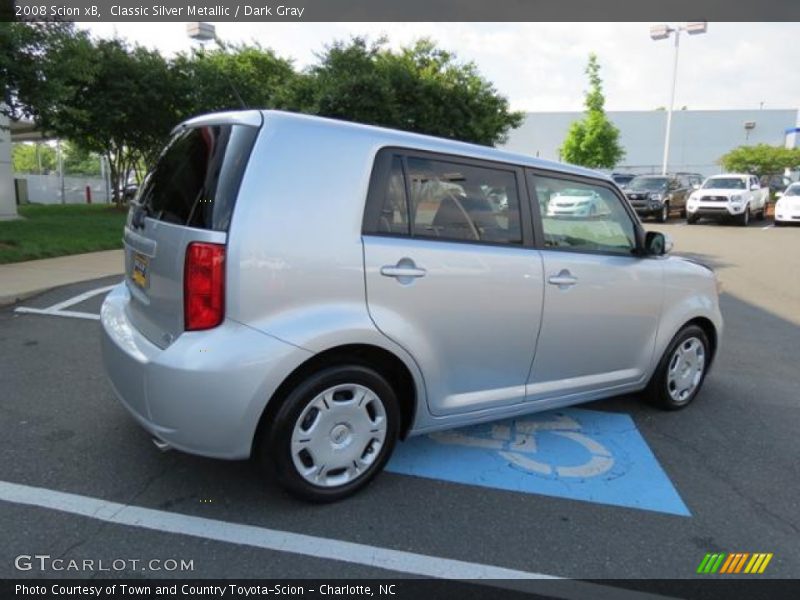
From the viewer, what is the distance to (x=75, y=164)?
244ft

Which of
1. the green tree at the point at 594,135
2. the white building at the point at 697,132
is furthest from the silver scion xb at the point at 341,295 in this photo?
the white building at the point at 697,132

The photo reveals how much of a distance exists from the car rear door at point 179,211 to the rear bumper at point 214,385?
0.17m

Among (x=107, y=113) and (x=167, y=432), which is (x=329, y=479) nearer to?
(x=167, y=432)

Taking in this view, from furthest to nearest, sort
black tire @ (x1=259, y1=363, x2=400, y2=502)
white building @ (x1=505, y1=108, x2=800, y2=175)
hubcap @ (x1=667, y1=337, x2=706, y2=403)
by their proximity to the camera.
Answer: white building @ (x1=505, y1=108, x2=800, y2=175)
hubcap @ (x1=667, y1=337, x2=706, y2=403)
black tire @ (x1=259, y1=363, x2=400, y2=502)

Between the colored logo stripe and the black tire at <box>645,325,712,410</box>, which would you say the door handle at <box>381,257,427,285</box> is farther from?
the black tire at <box>645,325,712,410</box>

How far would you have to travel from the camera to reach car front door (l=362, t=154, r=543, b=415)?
9.56 ft

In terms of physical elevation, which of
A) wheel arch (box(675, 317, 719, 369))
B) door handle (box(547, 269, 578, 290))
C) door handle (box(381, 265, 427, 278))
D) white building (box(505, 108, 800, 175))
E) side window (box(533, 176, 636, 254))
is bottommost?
wheel arch (box(675, 317, 719, 369))

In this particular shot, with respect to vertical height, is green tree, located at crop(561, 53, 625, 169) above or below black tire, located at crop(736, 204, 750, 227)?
above

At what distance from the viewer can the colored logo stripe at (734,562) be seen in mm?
2637

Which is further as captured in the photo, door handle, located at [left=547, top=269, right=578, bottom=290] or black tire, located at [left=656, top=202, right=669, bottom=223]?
black tire, located at [left=656, top=202, right=669, bottom=223]

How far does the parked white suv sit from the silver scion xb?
20173 mm

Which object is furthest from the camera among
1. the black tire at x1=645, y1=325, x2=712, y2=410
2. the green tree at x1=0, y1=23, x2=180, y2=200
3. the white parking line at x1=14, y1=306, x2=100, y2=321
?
the green tree at x1=0, y1=23, x2=180, y2=200

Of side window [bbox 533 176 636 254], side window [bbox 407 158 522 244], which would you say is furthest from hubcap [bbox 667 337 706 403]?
side window [bbox 407 158 522 244]

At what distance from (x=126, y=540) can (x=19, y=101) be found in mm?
10407
